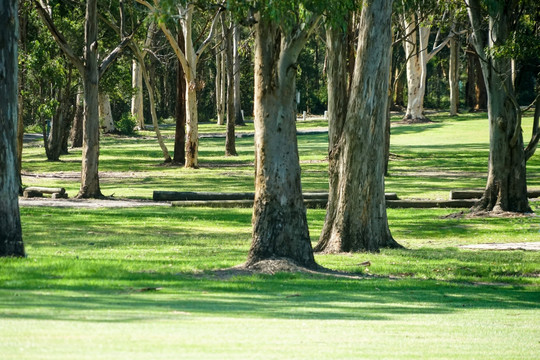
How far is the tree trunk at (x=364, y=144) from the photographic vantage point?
1870cm

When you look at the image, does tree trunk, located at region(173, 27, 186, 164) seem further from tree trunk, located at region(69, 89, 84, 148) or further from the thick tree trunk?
tree trunk, located at region(69, 89, 84, 148)

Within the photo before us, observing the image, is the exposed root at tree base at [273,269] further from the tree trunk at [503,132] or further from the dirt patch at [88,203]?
the dirt patch at [88,203]

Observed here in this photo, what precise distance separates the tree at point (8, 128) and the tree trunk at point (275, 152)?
12.3ft

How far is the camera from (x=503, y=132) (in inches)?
1040

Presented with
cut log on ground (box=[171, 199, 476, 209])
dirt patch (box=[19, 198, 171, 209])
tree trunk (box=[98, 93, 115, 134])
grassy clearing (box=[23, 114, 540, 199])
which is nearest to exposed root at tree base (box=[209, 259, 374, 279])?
cut log on ground (box=[171, 199, 476, 209])

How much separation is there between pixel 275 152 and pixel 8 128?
417 cm

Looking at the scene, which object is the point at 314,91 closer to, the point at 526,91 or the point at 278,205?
the point at 526,91

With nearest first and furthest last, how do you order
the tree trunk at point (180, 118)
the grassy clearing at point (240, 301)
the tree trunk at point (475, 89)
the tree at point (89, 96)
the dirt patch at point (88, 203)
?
1. the grassy clearing at point (240, 301)
2. the dirt patch at point (88, 203)
3. the tree at point (89, 96)
4. the tree trunk at point (180, 118)
5. the tree trunk at point (475, 89)

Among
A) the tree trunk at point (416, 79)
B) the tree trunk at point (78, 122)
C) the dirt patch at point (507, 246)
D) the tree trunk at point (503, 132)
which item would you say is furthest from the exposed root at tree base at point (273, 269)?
the tree trunk at point (416, 79)

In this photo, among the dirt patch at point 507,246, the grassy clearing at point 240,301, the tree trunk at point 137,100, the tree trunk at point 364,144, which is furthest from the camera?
the tree trunk at point 137,100

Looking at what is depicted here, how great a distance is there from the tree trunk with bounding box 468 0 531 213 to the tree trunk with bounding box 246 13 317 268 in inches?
479

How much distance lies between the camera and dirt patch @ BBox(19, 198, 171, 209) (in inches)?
1077

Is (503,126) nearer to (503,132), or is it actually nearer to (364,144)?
(503,132)

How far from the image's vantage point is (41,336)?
26.7 feet
